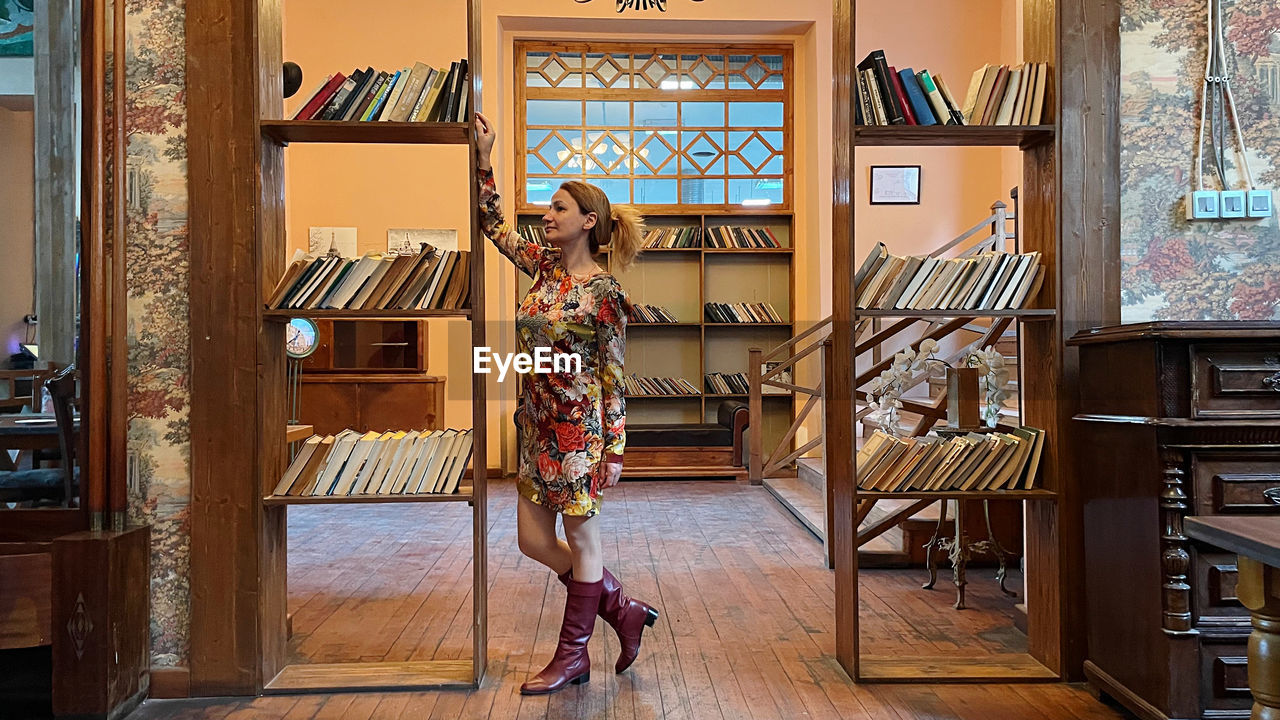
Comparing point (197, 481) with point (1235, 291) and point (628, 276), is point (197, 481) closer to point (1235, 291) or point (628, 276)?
point (1235, 291)

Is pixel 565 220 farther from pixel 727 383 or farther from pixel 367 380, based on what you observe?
pixel 727 383

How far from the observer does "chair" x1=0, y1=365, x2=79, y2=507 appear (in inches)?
103

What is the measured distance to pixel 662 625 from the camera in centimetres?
337

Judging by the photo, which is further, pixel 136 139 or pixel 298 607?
pixel 298 607

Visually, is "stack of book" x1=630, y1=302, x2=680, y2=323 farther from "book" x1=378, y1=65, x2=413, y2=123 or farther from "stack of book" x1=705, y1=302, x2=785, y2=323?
"book" x1=378, y1=65, x2=413, y2=123

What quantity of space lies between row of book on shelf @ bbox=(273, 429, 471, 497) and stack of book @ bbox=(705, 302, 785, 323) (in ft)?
17.6

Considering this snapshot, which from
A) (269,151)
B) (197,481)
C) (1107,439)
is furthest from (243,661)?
(1107,439)

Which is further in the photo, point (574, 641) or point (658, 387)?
point (658, 387)

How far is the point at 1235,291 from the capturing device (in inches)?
113

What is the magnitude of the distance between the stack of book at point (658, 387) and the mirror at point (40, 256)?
18.1 feet

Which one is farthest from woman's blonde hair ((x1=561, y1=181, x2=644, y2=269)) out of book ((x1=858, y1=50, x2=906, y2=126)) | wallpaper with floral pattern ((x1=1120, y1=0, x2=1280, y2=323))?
wallpaper with floral pattern ((x1=1120, y1=0, x2=1280, y2=323))

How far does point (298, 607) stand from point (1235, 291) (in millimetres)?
3595

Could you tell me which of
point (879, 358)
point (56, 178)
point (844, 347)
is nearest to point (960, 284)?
point (844, 347)

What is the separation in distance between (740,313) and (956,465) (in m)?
5.17
